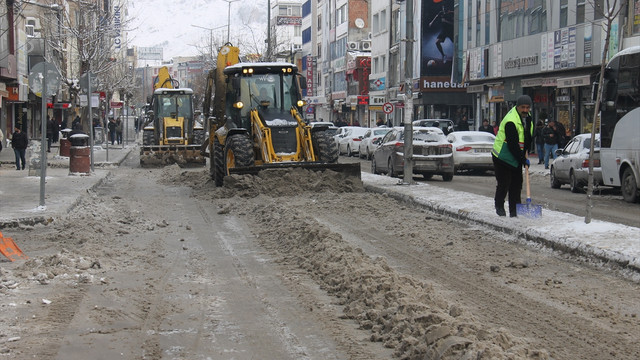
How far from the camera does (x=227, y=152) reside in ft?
66.8

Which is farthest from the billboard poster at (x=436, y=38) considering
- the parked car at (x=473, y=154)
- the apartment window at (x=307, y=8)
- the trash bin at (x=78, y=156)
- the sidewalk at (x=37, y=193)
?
the apartment window at (x=307, y=8)

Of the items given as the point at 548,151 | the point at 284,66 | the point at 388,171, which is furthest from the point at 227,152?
the point at 548,151

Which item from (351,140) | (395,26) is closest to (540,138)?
(351,140)

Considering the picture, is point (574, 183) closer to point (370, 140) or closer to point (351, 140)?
point (370, 140)

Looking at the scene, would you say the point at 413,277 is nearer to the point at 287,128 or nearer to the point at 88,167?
the point at 287,128

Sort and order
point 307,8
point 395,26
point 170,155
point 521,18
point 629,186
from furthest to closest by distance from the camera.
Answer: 1. point 307,8
2. point 395,26
3. point 521,18
4. point 170,155
5. point 629,186

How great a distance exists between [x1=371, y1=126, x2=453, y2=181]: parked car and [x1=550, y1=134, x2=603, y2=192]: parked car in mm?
3023

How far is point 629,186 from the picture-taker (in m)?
18.8

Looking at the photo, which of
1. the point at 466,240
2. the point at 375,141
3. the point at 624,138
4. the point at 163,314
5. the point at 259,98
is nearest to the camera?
the point at 163,314

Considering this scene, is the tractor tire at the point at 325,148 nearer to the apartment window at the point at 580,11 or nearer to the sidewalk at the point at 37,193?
the sidewalk at the point at 37,193

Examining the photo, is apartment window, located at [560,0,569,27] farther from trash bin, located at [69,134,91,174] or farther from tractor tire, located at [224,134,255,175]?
tractor tire, located at [224,134,255,175]

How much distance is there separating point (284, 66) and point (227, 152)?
8.63ft

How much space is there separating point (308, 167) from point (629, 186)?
712 centimetres

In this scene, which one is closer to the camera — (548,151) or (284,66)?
(284,66)
